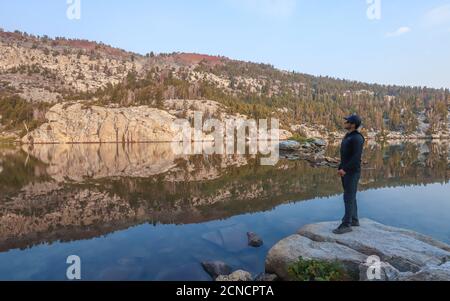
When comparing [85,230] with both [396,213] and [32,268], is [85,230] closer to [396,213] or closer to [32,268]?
[32,268]

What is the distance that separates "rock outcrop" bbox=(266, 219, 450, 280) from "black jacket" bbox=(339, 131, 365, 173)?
2.17 meters

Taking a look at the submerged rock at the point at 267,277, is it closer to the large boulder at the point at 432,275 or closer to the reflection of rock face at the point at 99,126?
the large boulder at the point at 432,275

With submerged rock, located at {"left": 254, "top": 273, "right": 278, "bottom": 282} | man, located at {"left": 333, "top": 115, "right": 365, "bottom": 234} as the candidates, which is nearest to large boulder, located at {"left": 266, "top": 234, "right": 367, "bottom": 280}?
submerged rock, located at {"left": 254, "top": 273, "right": 278, "bottom": 282}

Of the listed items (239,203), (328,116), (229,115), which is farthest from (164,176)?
(328,116)

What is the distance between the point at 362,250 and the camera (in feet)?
31.6

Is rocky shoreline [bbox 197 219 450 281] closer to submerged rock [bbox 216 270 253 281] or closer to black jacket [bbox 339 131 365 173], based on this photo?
submerged rock [bbox 216 270 253 281]

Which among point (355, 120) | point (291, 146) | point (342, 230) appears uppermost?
point (355, 120)

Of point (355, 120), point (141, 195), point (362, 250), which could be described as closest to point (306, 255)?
point (362, 250)

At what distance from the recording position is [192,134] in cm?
12131

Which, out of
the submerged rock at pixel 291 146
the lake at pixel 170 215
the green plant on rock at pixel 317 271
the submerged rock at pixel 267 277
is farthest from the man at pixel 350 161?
the submerged rock at pixel 291 146

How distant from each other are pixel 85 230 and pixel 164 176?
16.8 m

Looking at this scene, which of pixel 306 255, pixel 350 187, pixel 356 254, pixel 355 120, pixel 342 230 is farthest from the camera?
pixel 342 230

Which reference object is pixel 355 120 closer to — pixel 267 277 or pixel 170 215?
pixel 267 277

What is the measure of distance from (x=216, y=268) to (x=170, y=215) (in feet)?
26.8
